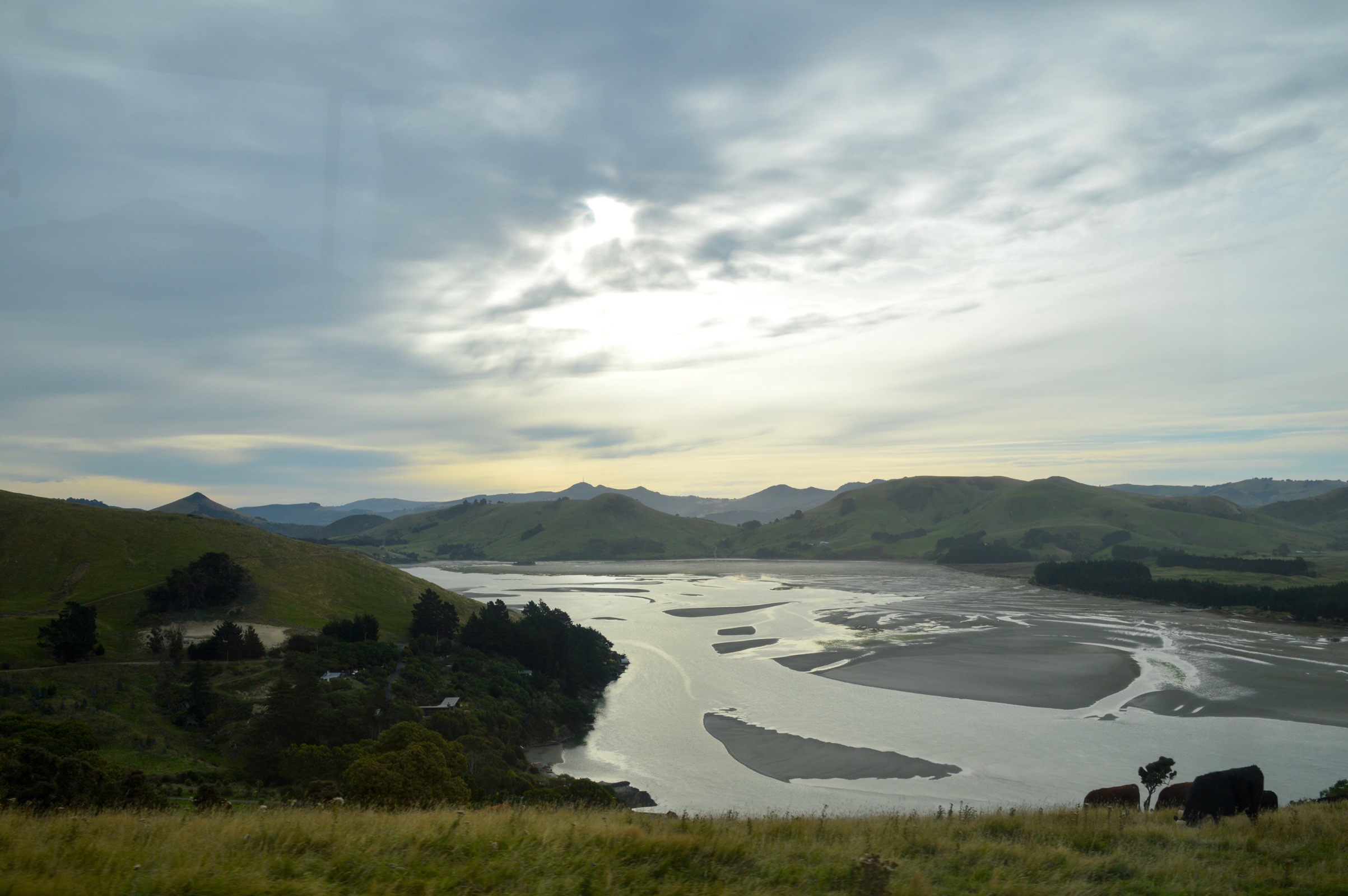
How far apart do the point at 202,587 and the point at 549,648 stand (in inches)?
1035

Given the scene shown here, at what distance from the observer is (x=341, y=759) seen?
2597 centimetres

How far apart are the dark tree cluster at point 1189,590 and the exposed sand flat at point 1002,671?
38380 mm

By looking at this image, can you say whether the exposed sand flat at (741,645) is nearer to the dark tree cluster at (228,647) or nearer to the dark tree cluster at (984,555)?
the dark tree cluster at (228,647)

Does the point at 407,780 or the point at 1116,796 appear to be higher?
the point at 407,780

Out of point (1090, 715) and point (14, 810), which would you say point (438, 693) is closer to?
point (14, 810)

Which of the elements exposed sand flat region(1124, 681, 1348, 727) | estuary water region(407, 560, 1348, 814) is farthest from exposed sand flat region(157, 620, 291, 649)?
exposed sand flat region(1124, 681, 1348, 727)

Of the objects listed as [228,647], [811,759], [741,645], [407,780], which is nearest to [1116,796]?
[811,759]

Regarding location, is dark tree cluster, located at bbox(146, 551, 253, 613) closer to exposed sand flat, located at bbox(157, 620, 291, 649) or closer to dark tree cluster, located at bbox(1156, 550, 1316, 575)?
exposed sand flat, located at bbox(157, 620, 291, 649)

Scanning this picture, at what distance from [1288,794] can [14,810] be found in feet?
130

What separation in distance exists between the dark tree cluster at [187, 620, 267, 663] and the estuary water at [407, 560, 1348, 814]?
Answer: 1940 centimetres

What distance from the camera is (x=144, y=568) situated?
57.5 m

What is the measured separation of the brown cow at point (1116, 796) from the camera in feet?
64.7

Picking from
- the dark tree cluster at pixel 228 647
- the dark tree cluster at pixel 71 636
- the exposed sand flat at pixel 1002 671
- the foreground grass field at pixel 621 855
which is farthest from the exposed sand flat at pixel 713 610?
the foreground grass field at pixel 621 855

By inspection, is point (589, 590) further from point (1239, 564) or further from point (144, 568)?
point (1239, 564)
